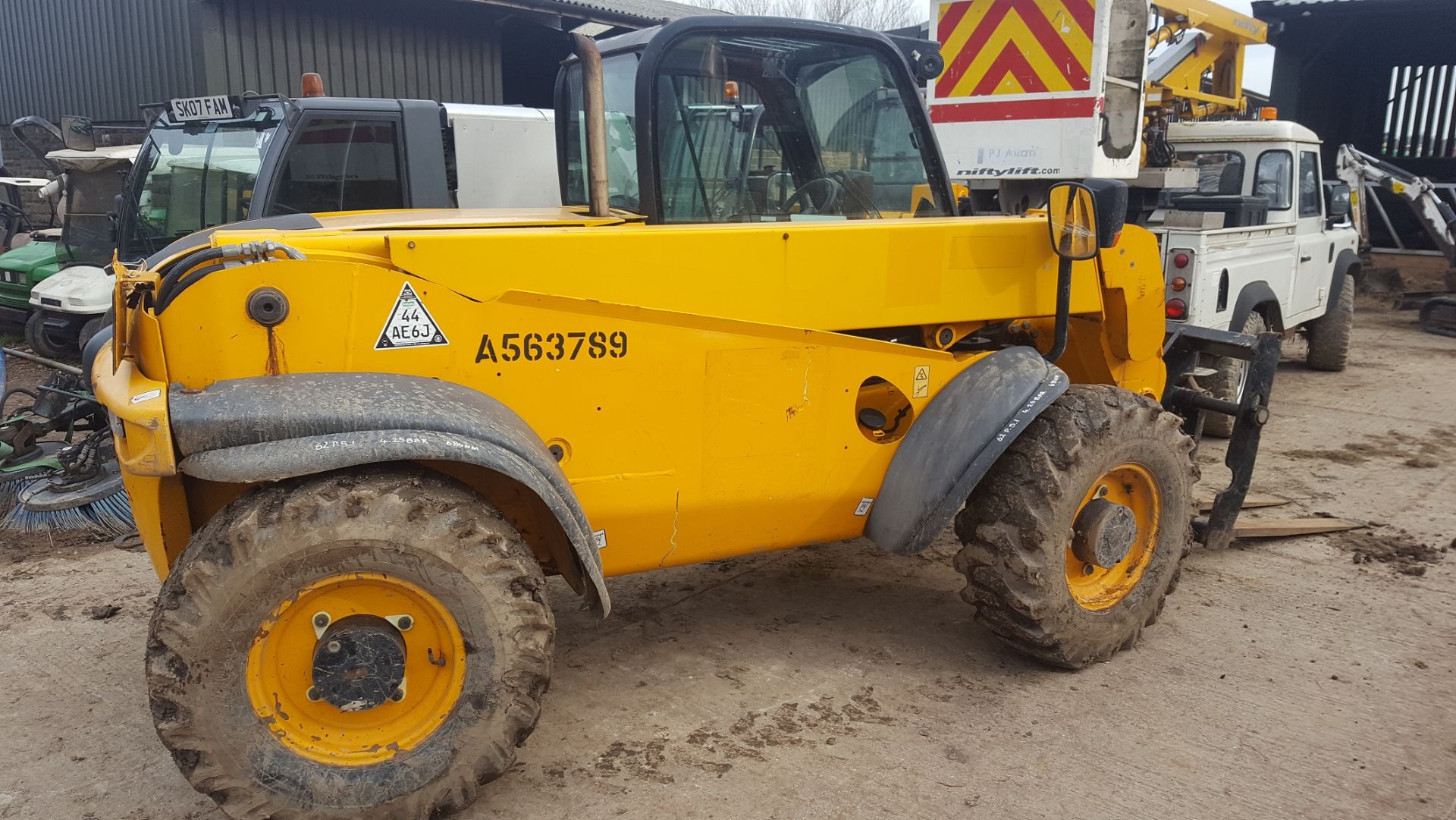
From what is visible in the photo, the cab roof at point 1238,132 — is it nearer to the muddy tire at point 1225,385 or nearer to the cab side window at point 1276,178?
the cab side window at point 1276,178

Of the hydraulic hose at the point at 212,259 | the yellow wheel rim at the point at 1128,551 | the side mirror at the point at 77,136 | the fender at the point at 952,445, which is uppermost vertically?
the side mirror at the point at 77,136

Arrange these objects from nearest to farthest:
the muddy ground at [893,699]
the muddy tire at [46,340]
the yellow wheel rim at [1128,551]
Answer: the muddy ground at [893,699], the yellow wheel rim at [1128,551], the muddy tire at [46,340]

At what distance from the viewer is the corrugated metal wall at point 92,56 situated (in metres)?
12.6

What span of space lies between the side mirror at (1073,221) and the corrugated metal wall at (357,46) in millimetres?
10856

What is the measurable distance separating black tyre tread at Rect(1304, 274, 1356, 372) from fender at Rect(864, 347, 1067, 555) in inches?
270

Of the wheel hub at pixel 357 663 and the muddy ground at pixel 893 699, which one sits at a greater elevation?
the wheel hub at pixel 357 663

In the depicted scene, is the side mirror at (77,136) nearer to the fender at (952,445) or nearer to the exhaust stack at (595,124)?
the exhaust stack at (595,124)

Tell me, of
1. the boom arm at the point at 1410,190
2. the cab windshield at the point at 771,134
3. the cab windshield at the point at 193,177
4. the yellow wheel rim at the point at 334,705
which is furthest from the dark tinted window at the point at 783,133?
the boom arm at the point at 1410,190

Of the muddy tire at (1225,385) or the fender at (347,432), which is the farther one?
the muddy tire at (1225,385)

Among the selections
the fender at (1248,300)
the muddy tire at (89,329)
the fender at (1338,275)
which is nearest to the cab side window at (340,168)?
the muddy tire at (89,329)

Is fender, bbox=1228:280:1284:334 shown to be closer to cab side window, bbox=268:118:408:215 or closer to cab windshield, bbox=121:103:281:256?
cab side window, bbox=268:118:408:215

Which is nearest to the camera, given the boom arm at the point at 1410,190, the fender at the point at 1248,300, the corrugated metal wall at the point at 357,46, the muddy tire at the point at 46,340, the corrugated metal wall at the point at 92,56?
the fender at the point at 1248,300

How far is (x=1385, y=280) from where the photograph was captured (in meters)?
14.5

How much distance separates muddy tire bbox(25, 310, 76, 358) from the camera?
835 centimetres
